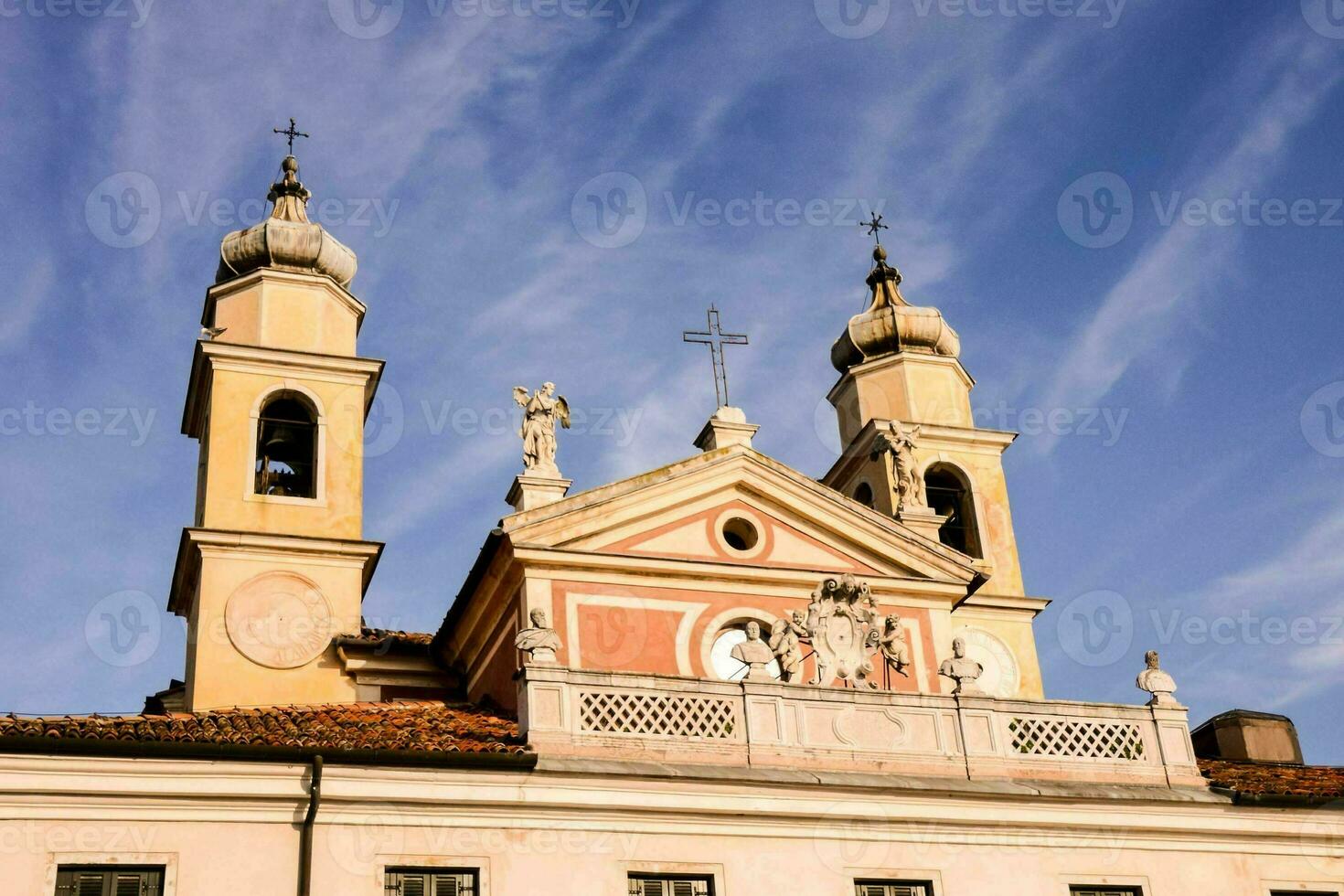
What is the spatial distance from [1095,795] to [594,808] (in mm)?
5807

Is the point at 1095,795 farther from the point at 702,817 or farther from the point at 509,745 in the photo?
the point at 509,745

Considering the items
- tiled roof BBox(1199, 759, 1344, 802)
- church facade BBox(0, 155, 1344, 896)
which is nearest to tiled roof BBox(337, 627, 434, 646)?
church facade BBox(0, 155, 1344, 896)

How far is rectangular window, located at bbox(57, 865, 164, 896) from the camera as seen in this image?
15.9 meters

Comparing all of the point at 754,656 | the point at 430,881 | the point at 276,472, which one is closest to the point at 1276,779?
the point at 754,656

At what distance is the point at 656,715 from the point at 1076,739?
16.7ft

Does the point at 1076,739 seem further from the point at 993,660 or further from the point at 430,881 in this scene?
the point at 430,881

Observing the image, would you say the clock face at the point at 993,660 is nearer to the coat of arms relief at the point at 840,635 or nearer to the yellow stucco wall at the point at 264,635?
the coat of arms relief at the point at 840,635

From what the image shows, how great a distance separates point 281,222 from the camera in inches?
1102

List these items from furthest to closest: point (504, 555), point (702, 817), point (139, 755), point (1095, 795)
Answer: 1. point (504, 555)
2. point (1095, 795)
3. point (702, 817)
4. point (139, 755)

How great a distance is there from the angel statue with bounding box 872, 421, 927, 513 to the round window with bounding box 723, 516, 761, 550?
3234 millimetres

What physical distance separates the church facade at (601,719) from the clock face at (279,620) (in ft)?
0.15

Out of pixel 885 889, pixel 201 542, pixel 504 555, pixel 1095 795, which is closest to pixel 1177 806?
pixel 1095 795

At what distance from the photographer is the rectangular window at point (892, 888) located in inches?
711

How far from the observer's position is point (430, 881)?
55.1 feet
